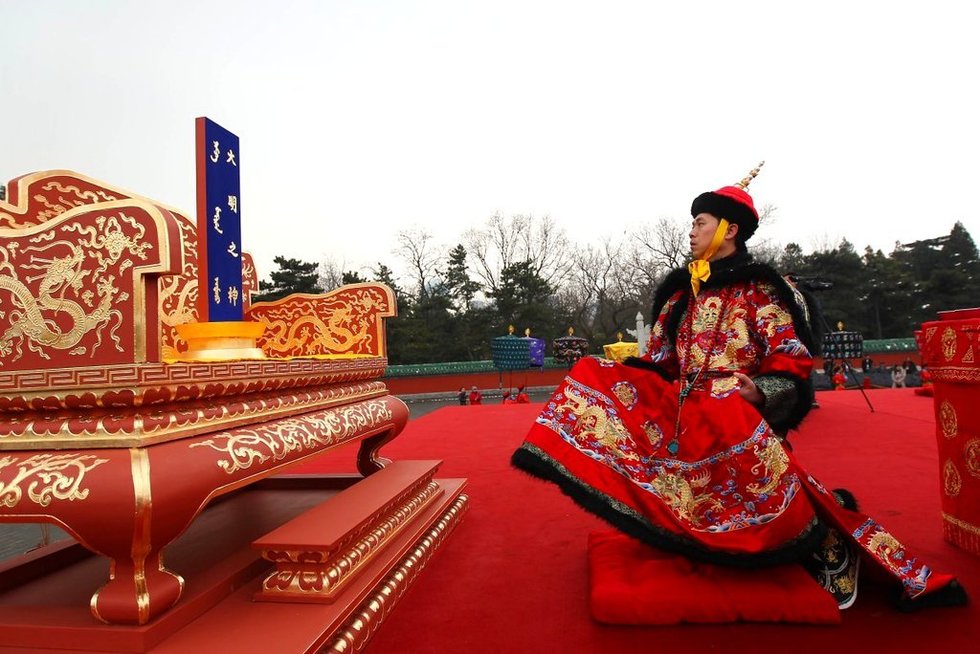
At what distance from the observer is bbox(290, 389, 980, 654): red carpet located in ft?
5.03

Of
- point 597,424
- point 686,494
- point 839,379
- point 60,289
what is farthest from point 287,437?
point 839,379

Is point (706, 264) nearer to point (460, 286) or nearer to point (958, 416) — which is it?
point (958, 416)

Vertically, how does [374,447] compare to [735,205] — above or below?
below

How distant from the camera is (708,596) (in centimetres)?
166

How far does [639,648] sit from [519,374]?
20558mm

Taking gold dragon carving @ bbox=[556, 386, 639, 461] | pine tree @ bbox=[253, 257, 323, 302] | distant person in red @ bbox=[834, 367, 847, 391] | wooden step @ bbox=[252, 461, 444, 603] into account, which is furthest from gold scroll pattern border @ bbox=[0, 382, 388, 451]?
pine tree @ bbox=[253, 257, 323, 302]

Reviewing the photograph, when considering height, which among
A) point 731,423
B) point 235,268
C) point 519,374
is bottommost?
point 519,374

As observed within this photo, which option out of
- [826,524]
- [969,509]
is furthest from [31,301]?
[969,509]

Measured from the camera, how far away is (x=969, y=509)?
206 cm

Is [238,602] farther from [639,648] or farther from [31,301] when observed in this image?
[639,648]

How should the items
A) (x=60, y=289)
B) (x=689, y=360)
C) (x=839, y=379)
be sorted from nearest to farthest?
(x=60, y=289)
(x=689, y=360)
(x=839, y=379)

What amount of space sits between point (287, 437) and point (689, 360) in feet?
5.13

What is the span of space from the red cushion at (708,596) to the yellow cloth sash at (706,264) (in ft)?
3.57

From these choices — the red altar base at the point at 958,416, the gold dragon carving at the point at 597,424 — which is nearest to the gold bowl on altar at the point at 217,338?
the gold dragon carving at the point at 597,424
